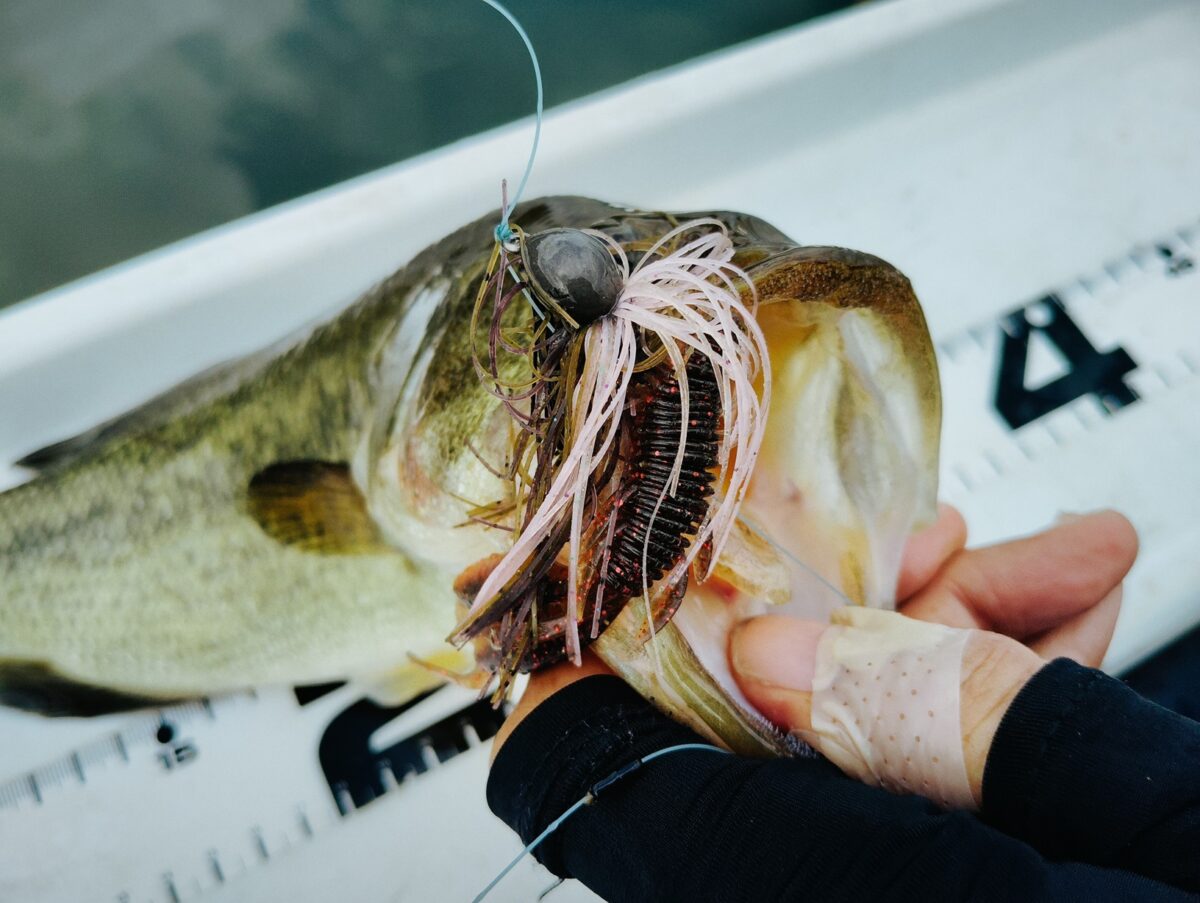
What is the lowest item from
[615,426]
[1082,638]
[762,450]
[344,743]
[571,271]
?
[1082,638]

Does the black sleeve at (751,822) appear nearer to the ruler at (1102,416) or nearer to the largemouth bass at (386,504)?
the largemouth bass at (386,504)

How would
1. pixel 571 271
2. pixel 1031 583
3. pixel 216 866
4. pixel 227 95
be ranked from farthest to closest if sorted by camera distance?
pixel 227 95 < pixel 216 866 < pixel 1031 583 < pixel 571 271

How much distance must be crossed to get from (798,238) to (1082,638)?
1.25m

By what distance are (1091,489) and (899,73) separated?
1.24 m

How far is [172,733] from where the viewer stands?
70.7 inches

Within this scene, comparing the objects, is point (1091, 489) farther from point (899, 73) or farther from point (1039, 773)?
point (1039, 773)

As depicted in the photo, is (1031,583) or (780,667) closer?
(780,667)

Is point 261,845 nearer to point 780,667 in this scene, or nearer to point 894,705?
point 780,667

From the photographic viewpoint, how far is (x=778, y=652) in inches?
43.5

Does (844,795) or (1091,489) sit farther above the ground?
(844,795)

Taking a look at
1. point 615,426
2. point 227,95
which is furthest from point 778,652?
point 227,95

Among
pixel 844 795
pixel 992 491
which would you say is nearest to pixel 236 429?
pixel 844 795

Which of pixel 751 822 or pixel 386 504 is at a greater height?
pixel 386 504

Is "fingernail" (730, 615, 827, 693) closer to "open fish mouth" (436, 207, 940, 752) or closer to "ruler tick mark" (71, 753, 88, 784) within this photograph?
"open fish mouth" (436, 207, 940, 752)
